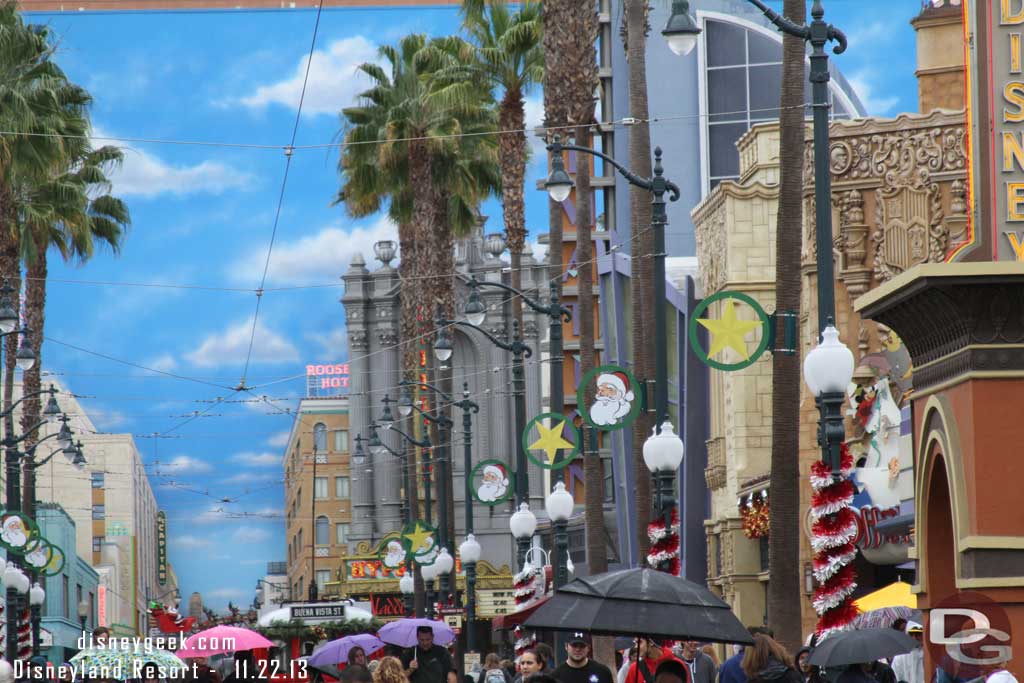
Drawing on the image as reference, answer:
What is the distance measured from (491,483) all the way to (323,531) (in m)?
78.6

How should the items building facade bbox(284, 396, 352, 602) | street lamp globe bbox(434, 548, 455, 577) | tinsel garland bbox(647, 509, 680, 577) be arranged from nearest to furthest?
tinsel garland bbox(647, 509, 680, 577), street lamp globe bbox(434, 548, 455, 577), building facade bbox(284, 396, 352, 602)

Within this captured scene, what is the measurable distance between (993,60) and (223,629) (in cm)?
1240

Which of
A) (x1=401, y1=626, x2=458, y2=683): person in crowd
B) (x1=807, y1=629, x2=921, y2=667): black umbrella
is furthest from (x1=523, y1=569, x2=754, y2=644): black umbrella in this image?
(x1=401, y1=626, x2=458, y2=683): person in crowd

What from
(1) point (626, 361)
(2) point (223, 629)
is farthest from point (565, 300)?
(2) point (223, 629)

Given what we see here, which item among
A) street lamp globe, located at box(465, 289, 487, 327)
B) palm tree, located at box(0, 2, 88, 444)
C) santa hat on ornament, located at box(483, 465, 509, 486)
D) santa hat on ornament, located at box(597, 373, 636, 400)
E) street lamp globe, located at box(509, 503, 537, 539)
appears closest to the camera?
santa hat on ornament, located at box(597, 373, 636, 400)

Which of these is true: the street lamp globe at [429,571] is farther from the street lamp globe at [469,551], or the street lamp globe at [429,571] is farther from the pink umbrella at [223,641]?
the pink umbrella at [223,641]

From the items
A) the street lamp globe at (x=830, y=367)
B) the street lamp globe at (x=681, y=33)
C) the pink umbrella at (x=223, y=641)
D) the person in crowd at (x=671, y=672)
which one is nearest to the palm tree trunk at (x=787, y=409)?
the street lamp globe at (x=681, y=33)

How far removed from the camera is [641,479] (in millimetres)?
30625

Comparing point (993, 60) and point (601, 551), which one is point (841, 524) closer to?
point (993, 60)

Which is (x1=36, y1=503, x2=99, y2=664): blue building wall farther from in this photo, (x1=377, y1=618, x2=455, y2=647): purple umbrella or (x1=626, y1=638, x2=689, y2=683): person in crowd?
(x1=626, y1=638, x2=689, y2=683): person in crowd

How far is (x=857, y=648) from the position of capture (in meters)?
14.7

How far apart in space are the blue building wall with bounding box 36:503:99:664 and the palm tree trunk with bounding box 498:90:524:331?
111 feet

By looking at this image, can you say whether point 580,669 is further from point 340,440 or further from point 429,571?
point 340,440

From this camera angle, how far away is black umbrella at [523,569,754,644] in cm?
1297
